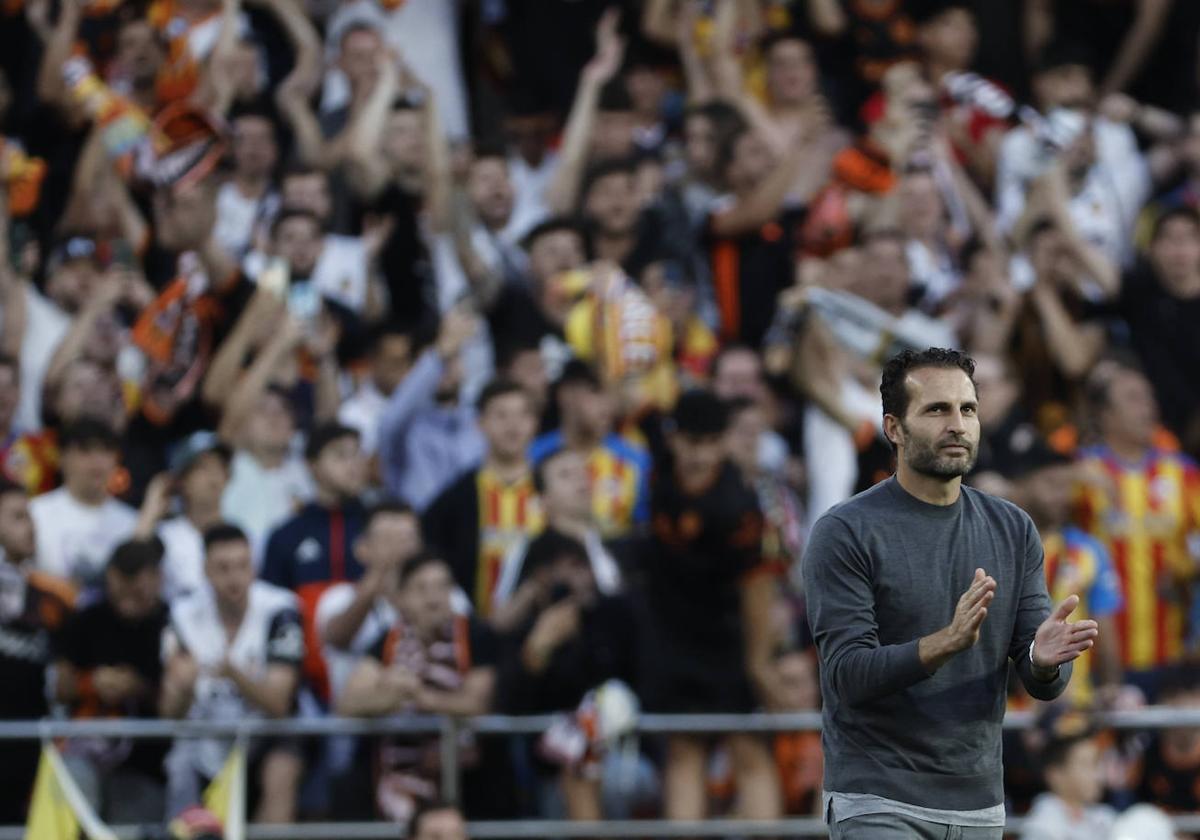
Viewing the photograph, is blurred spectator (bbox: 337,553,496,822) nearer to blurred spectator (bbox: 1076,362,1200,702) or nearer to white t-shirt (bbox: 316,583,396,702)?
white t-shirt (bbox: 316,583,396,702)

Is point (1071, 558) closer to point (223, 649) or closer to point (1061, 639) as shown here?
point (223, 649)

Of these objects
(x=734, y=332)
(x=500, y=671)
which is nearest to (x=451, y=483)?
(x=500, y=671)

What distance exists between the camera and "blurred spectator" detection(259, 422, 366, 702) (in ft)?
36.7

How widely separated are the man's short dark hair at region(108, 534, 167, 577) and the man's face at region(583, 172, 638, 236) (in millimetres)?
3544

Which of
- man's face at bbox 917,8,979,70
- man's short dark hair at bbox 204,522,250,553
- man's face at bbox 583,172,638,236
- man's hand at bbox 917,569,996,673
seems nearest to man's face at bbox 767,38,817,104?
man's face at bbox 917,8,979,70

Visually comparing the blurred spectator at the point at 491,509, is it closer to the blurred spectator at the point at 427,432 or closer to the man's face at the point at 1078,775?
the blurred spectator at the point at 427,432

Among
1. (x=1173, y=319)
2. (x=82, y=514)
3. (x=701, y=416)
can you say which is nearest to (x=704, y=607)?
(x=701, y=416)

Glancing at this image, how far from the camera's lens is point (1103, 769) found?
1087cm

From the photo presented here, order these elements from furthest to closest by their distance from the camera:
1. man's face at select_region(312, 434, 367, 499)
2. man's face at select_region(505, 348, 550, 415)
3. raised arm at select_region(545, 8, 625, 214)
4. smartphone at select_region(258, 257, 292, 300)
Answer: raised arm at select_region(545, 8, 625, 214) < smartphone at select_region(258, 257, 292, 300) < man's face at select_region(505, 348, 550, 415) < man's face at select_region(312, 434, 367, 499)

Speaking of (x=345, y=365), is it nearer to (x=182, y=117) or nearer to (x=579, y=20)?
(x=182, y=117)

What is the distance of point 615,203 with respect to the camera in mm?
13055

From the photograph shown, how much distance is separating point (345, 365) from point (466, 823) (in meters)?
3.20

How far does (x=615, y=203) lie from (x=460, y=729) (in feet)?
12.1

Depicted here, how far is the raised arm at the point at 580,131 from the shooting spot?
13867 millimetres
